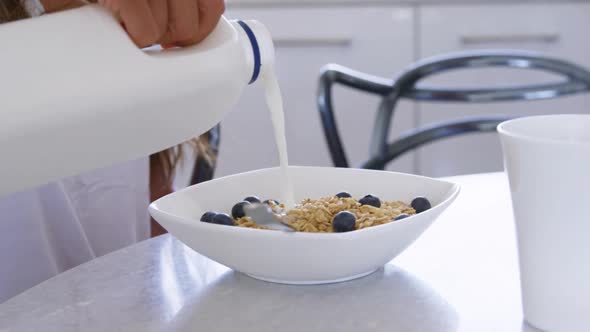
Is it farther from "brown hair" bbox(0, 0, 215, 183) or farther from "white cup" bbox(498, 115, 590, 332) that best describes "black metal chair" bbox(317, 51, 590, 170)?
"white cup" bbox(498, 115, 590, 332)

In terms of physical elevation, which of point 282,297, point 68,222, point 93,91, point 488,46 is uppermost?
point 93,91

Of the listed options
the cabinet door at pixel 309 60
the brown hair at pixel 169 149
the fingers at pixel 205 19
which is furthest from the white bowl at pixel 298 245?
the cabinet door at pixel 309 60

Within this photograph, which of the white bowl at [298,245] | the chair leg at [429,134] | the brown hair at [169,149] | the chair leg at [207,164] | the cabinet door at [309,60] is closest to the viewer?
the white bowl at [298,245]

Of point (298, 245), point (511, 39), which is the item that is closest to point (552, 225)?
point (298, 245)

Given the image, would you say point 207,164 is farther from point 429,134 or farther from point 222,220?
point 222,220

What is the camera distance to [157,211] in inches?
22.6

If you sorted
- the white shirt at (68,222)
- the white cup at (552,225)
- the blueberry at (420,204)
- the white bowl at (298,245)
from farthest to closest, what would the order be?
the white shirt at (68,222) < the blueberry at (420,204) < the white bowl at (298,245) < the white cup at (552,225)

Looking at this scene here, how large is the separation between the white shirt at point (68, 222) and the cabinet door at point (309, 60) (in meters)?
1.16

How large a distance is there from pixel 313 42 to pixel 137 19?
1.81 metres

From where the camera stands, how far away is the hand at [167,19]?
1.71ft

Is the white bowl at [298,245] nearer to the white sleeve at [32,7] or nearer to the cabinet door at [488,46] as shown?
the white sleeve at [32,7]

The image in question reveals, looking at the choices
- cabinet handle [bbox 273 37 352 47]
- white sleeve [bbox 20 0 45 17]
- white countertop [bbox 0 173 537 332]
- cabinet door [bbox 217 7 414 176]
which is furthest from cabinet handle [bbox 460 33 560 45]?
white countertop [bbox 0 173 537 332]

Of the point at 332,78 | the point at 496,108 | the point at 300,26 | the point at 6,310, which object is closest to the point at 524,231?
the point at 6,310

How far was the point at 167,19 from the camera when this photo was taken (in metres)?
0.54
